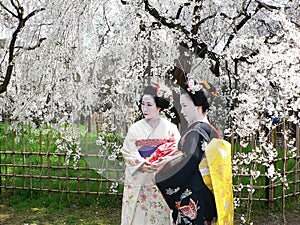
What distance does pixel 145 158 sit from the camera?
301 cm

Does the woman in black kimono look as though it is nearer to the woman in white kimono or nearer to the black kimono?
the black kimono

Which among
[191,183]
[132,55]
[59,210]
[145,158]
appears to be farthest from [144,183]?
[59,210]

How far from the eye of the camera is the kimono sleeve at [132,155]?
2965mm

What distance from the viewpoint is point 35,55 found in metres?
4.50

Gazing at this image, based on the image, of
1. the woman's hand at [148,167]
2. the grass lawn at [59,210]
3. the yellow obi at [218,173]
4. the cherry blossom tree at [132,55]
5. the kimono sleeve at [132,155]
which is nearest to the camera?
the yellow obi at [218,173]

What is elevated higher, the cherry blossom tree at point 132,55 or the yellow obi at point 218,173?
the cherry blossom tree at point 132,55

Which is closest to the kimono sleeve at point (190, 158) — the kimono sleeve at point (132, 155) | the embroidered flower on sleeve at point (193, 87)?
the embroidered flower on sleeve at point (193, 87)

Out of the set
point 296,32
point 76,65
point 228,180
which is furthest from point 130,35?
point 228,180

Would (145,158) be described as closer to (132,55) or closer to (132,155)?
(132,155)

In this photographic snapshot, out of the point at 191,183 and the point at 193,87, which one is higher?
the point at 193,87

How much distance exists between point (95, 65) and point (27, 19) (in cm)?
117

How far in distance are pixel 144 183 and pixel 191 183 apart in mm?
562

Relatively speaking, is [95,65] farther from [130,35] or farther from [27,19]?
[27,19]

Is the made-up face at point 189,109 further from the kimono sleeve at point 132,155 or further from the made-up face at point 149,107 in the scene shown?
the kimono sleeve at point 132,155
